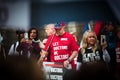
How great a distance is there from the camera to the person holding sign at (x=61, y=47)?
4.99ft

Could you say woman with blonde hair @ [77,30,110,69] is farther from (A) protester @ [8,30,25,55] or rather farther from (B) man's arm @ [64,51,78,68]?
(A) protester @ [8,30,25,55]

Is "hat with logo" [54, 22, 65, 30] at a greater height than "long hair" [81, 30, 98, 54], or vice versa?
"hat with logo" [54, 22, 65, 30]

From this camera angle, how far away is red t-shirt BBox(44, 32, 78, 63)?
60.0 inches

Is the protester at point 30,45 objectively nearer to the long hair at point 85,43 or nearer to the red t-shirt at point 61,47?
the red t-shirt at point 61,47

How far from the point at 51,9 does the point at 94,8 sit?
240 mm

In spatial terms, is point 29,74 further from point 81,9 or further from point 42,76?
point 81,9

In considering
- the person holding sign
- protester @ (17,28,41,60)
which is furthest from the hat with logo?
protester @ (17,28,41,60)

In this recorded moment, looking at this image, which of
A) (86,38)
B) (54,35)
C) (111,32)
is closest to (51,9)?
(54,35)

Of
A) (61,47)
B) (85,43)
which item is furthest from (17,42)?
(85,43)

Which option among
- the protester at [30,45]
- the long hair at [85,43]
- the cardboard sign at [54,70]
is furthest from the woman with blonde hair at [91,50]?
the protester at [30,45]

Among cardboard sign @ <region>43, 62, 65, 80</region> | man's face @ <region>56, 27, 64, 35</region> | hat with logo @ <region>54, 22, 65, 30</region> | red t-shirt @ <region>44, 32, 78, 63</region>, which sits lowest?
cardboard sign @ <region>43, 62, 65, 80</region>

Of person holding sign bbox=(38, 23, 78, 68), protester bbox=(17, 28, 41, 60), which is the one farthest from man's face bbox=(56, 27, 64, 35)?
protester bbox=(17, 28, 41, 60)

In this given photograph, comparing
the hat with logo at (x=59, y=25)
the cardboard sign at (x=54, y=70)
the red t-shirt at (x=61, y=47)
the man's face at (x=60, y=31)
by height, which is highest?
the hat with logo at (x=59, y=25)

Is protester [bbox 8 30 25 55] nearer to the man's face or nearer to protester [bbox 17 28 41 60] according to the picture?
protester [bbox 17 28 41 60]
